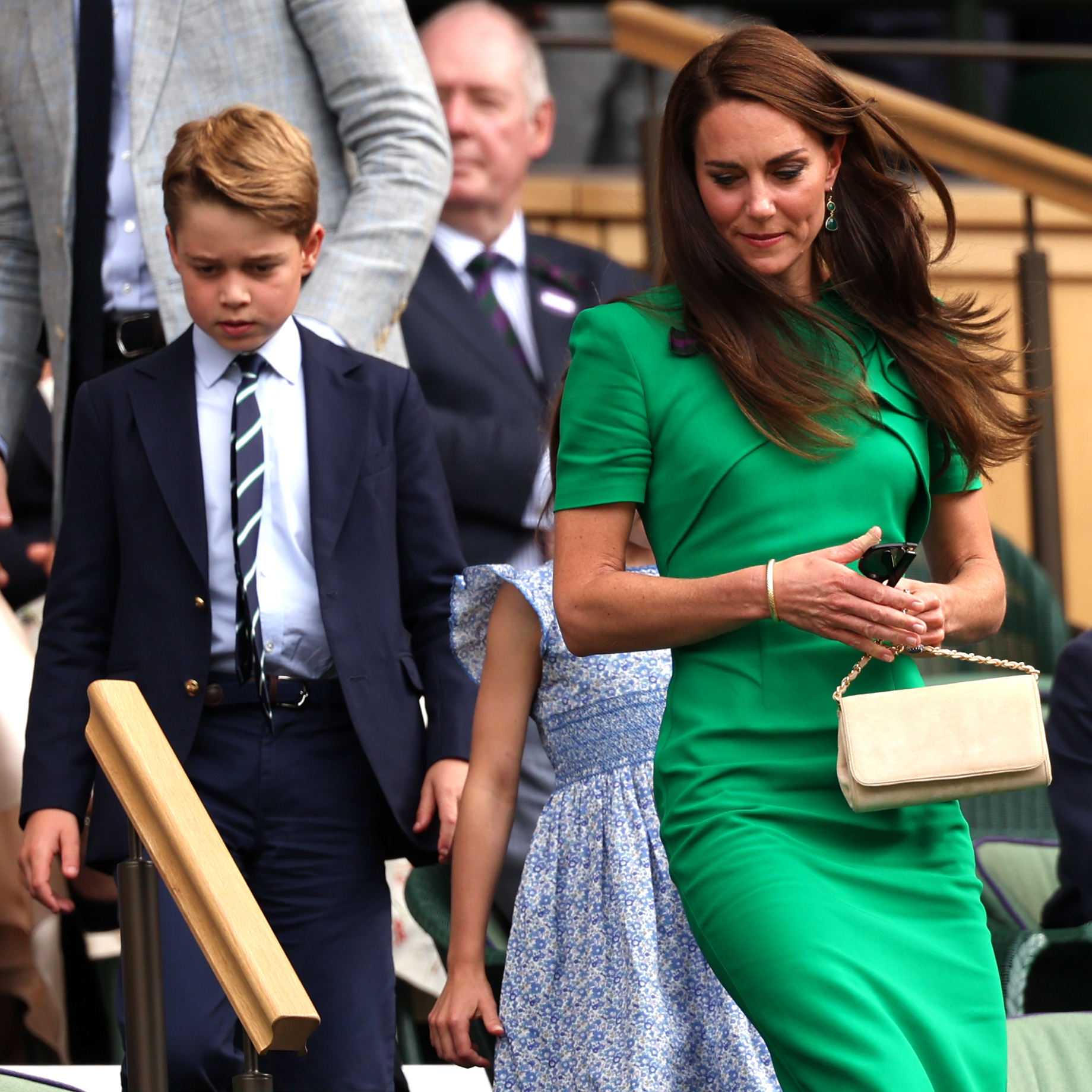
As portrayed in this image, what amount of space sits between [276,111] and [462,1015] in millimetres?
1604

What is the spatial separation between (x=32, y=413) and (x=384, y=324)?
1.92m

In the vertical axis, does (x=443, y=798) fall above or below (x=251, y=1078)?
above

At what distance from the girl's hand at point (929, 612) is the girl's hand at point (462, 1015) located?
2.79 ft

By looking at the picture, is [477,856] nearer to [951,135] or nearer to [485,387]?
[485,387]

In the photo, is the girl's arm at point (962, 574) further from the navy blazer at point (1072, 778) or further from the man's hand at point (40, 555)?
the man's hand at point (40, 555)

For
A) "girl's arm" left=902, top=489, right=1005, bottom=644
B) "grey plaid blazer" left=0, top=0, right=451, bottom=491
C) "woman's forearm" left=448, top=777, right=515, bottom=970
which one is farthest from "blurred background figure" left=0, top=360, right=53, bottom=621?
"girl's arm" left=902, top=489, right=1005, bottom=644

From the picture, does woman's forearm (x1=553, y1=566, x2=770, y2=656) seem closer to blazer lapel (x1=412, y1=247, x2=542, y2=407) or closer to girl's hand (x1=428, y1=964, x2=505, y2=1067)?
girl's hand (x1=428, y1=964, x2=505, y2=1067)

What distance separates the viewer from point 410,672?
2.85m

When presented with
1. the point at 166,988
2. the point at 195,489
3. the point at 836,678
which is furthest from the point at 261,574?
the point at 836,678

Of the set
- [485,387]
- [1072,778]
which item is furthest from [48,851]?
[1072,778]

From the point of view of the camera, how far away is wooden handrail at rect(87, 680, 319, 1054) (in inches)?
80.4

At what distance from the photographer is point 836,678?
2.15 metres

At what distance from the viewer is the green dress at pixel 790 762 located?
76.9 inches

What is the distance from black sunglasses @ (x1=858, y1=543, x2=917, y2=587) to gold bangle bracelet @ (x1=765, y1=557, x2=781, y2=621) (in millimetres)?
99
